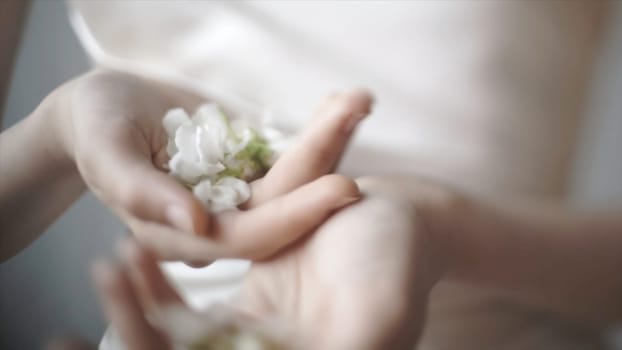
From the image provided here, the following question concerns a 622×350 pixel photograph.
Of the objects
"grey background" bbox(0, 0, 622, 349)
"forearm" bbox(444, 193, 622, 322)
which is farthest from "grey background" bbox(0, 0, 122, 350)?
"forearm" bbox(444, 193, 622, 322)

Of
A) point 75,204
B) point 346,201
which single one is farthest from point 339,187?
point 75,204

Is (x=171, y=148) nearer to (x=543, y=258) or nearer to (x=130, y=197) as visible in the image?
(x=130, y=197)

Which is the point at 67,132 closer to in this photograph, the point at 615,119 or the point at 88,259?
the point at 88,259

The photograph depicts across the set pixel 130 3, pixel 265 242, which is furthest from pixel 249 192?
pixel 130 3

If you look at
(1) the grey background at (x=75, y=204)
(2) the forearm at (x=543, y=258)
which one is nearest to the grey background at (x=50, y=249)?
(1) the grey background at (x=75, y=204)

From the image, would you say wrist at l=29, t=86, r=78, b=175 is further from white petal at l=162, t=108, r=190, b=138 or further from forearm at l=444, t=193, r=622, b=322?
forearm at l=444, t=193, r=622, b=322

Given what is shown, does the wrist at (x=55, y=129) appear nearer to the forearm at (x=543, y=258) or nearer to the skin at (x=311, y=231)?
the skin at (x=311, y=231)
